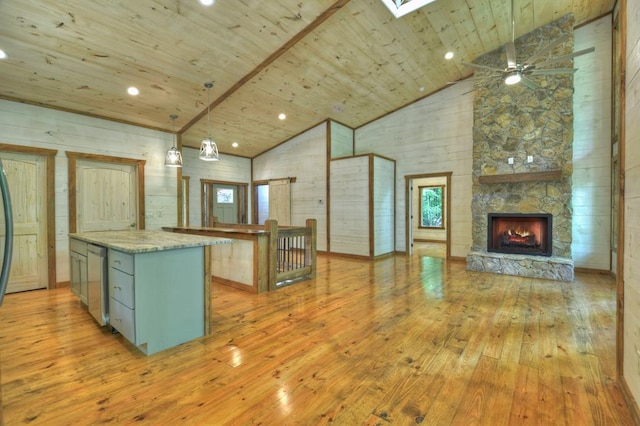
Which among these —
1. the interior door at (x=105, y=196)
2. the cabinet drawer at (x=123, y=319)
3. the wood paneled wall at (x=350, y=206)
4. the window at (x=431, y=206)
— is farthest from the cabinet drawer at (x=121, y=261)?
the window at (x=431, y=206)

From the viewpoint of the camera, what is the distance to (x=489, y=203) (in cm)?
563

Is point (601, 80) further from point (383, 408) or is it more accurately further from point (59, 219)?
point (59, 219)

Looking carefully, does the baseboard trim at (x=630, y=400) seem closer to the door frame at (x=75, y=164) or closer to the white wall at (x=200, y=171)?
the door frame at (x=75, y=164)

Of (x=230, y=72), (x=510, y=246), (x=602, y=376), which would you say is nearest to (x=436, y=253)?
(x=510, y=246)

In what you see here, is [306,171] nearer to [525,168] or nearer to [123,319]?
[525,168]

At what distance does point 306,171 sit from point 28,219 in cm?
536

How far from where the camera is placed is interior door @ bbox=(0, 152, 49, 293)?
416cm

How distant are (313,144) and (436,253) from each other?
13.5ft

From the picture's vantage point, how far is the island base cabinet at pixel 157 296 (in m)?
2.37

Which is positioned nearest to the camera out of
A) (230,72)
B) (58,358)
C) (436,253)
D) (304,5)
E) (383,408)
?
(383,408)

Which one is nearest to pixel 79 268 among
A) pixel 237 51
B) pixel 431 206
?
pixel 237 51

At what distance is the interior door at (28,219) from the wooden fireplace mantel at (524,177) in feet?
23.6

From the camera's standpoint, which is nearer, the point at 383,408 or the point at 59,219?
the point at 383,408

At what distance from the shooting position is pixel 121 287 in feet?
8.28
